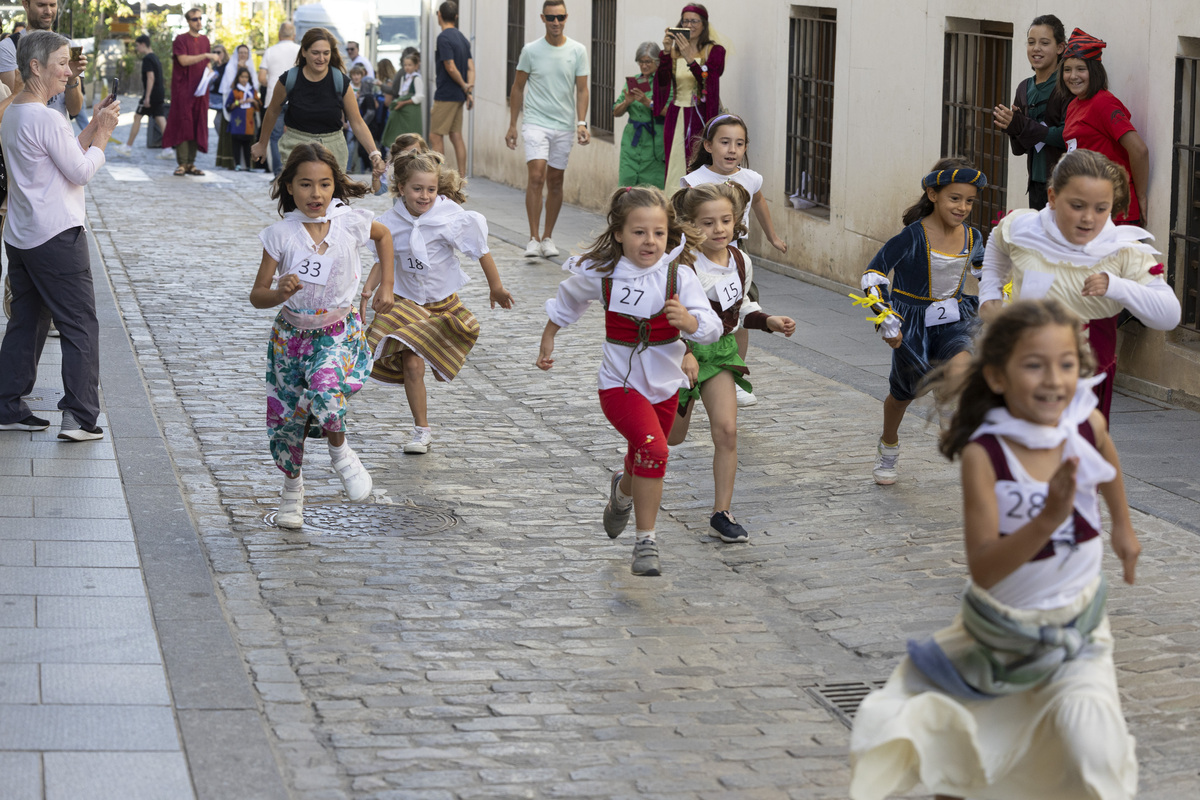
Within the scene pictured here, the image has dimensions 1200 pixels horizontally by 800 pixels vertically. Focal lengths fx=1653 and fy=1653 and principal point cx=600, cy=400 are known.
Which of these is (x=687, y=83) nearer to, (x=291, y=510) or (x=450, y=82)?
(x=450, y=82)

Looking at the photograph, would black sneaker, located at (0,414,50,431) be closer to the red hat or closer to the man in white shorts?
the red hat

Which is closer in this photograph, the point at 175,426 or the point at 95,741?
the point at 95,741

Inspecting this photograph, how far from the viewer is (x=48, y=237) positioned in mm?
7723

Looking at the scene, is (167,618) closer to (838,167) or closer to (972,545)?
(972,545)

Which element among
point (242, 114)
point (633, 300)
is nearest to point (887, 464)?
point (633, 300)

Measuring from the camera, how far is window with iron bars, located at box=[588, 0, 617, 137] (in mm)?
19438

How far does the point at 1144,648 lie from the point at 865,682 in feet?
3.17

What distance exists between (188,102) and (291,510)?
1785 cm

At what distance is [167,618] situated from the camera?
5492 millimetres

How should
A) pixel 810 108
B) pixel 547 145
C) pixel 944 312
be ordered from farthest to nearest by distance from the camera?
pixel 547 145 < pixel 810 108 < pixel 944 312

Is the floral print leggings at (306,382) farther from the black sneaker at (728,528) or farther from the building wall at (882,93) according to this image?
the building wall at (882,93)

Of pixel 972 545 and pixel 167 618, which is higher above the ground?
pixel 972 545

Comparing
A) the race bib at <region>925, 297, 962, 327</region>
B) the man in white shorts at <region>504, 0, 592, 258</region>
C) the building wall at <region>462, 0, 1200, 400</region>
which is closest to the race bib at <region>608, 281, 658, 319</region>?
the race bib at <region>925, 297, 962, 327</region>

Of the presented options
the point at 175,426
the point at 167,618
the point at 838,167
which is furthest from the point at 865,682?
the point at 838,167
